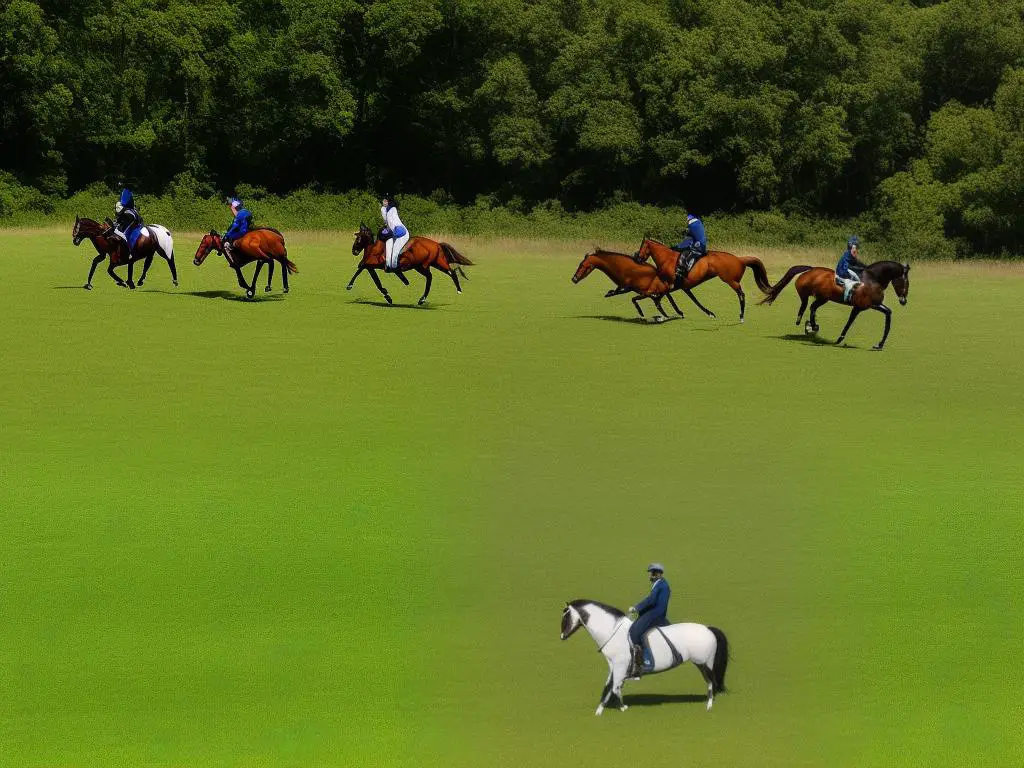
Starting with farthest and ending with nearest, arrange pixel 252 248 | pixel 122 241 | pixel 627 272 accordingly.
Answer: pixel 122 241, pixel 252 248, pixel 627 272

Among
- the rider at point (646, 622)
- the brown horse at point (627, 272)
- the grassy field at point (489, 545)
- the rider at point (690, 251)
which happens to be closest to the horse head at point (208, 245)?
the grassy field at point (489, 545)

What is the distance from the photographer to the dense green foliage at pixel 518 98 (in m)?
75.1

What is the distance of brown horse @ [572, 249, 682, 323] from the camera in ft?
118

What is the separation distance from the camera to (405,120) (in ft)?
281

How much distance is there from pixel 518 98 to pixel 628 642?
7248 cm

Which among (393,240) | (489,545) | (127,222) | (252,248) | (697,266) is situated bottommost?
(252,248)

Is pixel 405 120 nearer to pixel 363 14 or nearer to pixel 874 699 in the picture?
pixel 363 14

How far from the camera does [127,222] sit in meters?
40.9

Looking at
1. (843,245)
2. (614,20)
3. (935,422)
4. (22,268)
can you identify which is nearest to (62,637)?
(935,422)

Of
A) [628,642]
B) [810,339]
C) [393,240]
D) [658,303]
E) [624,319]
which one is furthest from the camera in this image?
[624,319]

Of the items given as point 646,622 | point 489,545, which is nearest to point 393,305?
point 489,545

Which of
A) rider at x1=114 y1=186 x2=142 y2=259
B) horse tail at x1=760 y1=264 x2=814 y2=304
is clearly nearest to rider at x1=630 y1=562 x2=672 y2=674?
horse tail at x1=760 y1=264 x2=814 y2=304

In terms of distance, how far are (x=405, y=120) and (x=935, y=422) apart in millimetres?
63106

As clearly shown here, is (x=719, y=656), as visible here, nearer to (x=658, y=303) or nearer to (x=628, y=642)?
(x=628, y=642)
